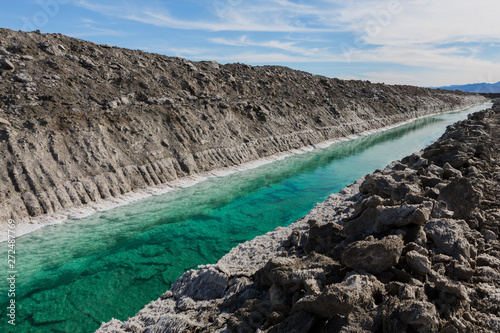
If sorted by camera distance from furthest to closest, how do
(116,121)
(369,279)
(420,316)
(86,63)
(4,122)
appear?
(86,63), (116,121), (4,122), (369,279), (420,316)

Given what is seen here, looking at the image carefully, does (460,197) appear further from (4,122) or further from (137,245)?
(4,122)

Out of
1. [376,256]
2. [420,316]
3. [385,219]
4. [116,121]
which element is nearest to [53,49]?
[116,121]

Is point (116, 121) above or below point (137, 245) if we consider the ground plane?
above

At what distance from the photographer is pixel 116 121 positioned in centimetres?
2591

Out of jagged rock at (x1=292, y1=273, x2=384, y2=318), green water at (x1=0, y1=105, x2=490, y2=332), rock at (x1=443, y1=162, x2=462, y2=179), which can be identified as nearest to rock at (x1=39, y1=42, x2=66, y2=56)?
green water at (x1=0, y1=105, x2=490, y2=332)

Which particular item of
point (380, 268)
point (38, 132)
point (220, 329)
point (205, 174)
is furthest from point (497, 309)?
point (38, 132)

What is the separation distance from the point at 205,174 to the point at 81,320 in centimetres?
1741

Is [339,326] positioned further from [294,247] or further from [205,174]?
[205,174]

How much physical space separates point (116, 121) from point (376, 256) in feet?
78.1

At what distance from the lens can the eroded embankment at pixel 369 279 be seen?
21.3 ft

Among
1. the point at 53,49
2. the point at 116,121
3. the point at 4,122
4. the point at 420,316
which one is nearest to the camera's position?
the point at 420,316

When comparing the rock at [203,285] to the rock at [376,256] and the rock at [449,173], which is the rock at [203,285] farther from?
the rock at [449,173]

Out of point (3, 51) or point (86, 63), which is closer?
point (3, 51)

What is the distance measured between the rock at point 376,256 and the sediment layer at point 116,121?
1803 centimetres
